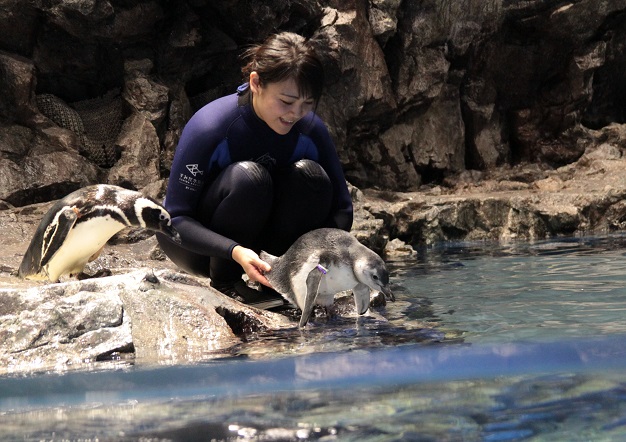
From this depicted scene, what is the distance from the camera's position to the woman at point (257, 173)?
2877mm

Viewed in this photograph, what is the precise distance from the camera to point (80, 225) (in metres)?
3.28

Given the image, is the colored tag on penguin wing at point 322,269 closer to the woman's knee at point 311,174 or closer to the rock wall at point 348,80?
the woman's knee at point 311,174

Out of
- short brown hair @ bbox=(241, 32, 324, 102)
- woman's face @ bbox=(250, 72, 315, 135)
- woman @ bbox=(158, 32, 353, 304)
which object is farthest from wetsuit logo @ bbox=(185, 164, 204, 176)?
short brown hair @ bbox=(241, 32, 324, 102)

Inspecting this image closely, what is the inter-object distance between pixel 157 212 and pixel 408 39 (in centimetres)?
816

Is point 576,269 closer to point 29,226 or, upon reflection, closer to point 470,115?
point 29,226

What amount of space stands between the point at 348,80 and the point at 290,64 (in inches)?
290

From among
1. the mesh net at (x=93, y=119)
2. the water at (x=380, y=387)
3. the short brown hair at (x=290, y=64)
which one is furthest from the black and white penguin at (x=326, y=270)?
the mesh net at (x=93, y=119)

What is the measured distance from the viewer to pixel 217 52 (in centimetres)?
969

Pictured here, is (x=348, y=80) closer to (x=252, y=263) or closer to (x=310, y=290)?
(x=252, y=263)

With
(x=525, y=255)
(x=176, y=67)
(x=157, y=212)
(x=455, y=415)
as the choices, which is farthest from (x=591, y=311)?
(x=176, y=67)

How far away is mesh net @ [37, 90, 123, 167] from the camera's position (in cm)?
871

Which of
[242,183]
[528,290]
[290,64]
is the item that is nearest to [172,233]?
[242,183]

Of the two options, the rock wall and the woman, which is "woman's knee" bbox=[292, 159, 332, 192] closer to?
the woman

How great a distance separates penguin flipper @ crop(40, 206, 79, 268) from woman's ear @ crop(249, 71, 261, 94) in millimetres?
1047
